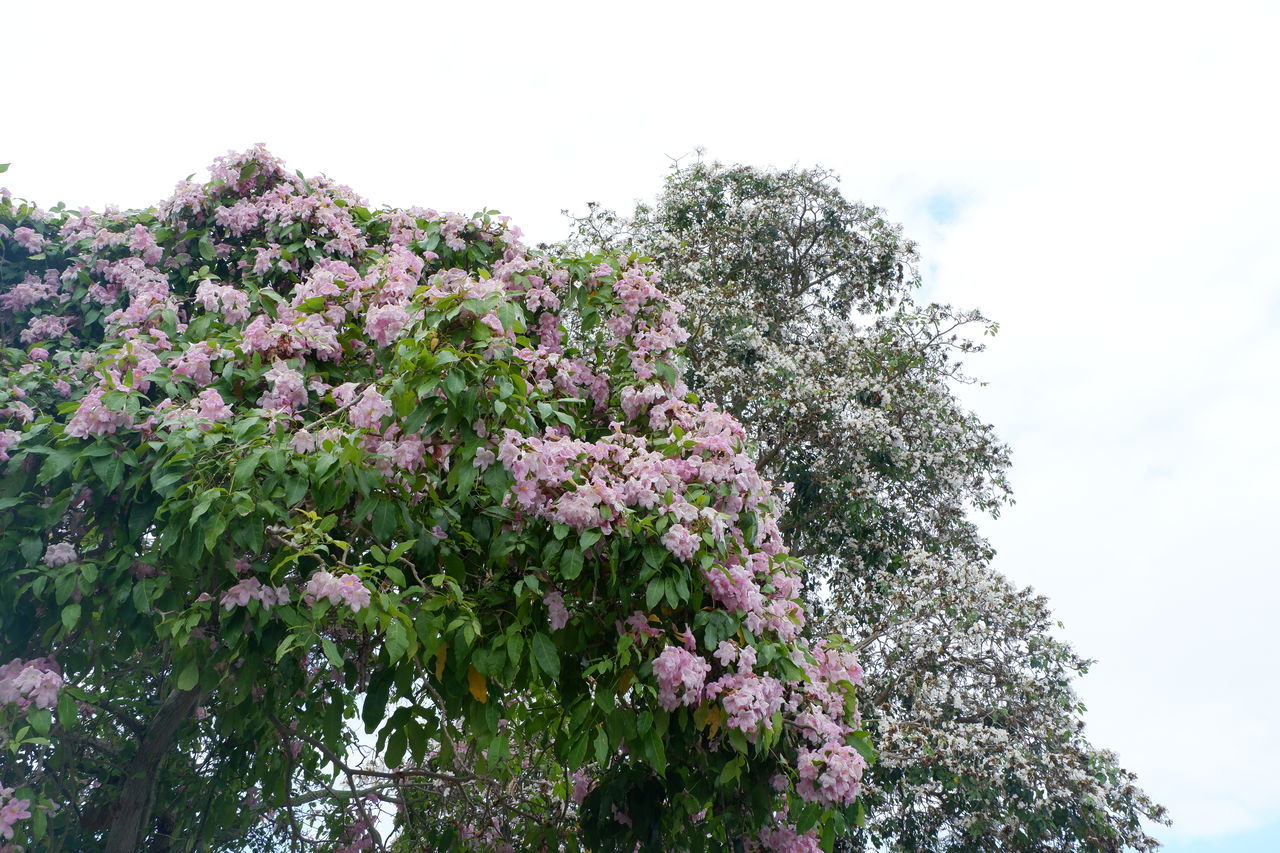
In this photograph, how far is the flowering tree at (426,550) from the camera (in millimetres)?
3816

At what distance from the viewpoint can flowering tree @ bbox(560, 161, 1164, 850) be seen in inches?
268

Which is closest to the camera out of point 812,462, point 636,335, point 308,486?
point 308,486

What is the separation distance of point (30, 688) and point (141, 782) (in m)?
1.67

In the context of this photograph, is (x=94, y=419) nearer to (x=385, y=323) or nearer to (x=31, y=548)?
(x=31, y=548)

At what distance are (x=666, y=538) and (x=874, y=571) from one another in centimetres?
514

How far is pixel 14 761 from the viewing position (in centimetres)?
473

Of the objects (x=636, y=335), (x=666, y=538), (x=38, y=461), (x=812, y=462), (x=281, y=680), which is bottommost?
(x=281, y=680)

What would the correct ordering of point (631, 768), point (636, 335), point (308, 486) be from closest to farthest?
point (308, 486) < point (631, 768) < point (636, 335)

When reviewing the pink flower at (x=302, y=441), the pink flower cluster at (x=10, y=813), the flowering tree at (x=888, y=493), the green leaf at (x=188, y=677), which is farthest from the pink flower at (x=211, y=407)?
the flowering tree at (x=888, y=493)

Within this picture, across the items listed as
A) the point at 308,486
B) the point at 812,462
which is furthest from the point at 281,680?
the point at 812,462

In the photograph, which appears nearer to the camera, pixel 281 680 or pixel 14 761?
pixel 281 680

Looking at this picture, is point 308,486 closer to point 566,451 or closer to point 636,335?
point 566,451

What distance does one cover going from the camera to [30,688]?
405 centimetres

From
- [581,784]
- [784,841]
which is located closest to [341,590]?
[784,841]
